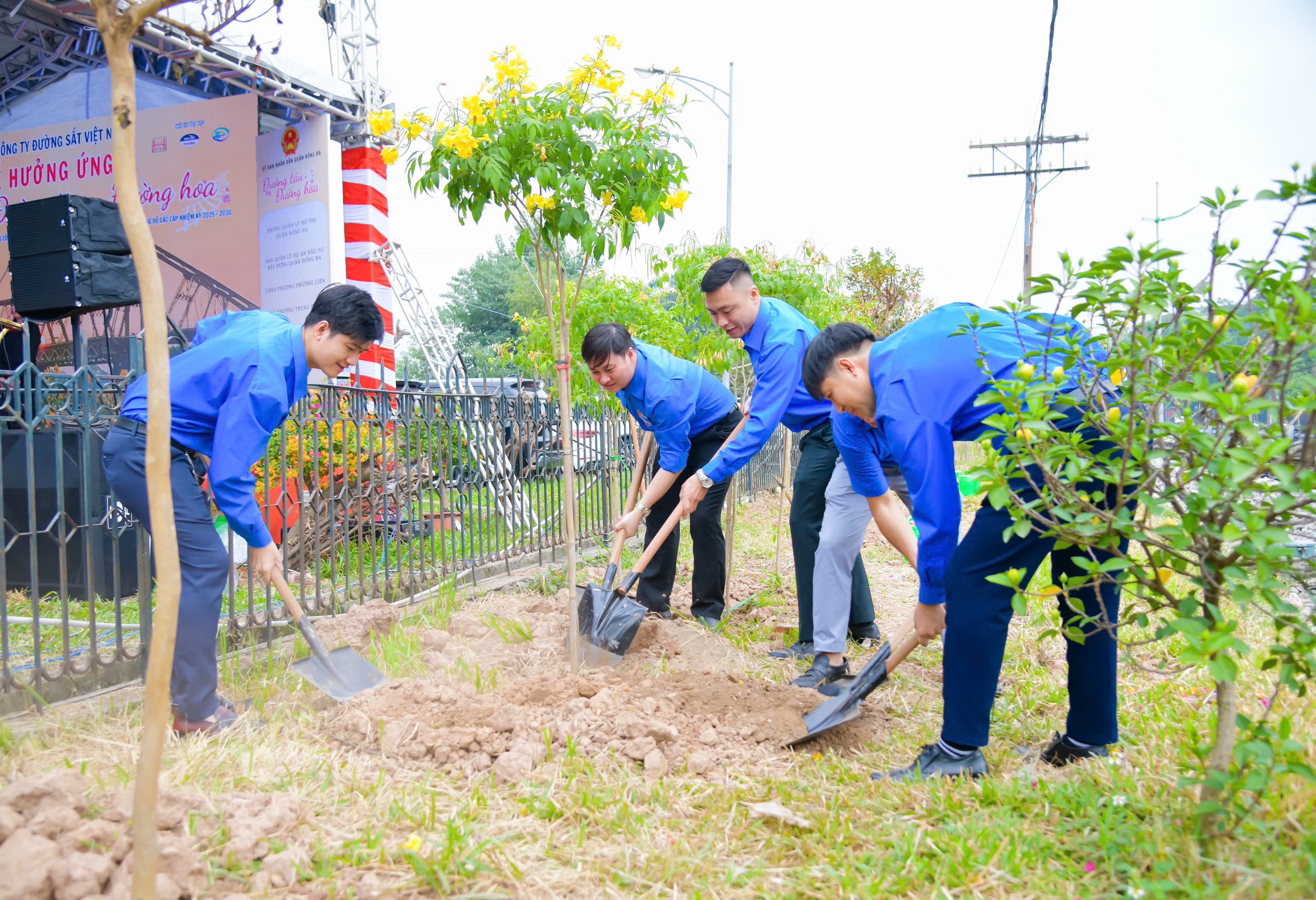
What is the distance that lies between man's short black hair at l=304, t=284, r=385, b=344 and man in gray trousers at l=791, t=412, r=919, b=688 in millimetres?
1860

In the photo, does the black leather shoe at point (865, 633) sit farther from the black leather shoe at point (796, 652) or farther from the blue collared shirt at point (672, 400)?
the blue collared shirt at point (672, 400)

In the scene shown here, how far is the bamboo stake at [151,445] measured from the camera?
1.35 meters

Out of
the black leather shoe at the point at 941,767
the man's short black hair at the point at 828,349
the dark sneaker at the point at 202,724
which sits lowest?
the dark sneaker at the point at 202,724

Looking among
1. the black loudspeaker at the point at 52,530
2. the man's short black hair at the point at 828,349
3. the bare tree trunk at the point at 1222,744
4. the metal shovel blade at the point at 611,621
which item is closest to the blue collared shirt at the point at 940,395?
the man's short black hair at the point at 828,349

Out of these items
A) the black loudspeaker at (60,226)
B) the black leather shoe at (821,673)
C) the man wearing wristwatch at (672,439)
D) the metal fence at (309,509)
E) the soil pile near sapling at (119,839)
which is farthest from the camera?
the black loudspeaker at (60,226)

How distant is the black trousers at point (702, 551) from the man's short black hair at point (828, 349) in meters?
1.72

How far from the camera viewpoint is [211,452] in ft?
8.93

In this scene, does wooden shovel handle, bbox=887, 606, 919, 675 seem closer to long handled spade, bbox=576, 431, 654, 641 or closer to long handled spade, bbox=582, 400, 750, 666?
long handled spade, bbox=582, 400, 750, 666

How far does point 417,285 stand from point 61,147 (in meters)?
4.35

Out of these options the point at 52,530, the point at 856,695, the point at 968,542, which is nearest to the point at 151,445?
the point at 968,542

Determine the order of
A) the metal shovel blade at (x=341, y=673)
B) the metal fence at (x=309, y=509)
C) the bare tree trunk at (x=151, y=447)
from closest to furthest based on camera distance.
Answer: the bare tree trunk at (x=151, y=447) < the metal shovel blade at (x=341, y=673) < the metal fence at (x=309, y=509)

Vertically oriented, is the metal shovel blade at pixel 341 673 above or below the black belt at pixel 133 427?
below

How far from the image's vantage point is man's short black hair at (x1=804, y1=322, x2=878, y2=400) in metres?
2.43

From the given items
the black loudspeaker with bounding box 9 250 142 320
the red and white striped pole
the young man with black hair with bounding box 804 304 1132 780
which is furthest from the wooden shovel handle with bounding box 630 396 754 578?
the red and white striped pole
